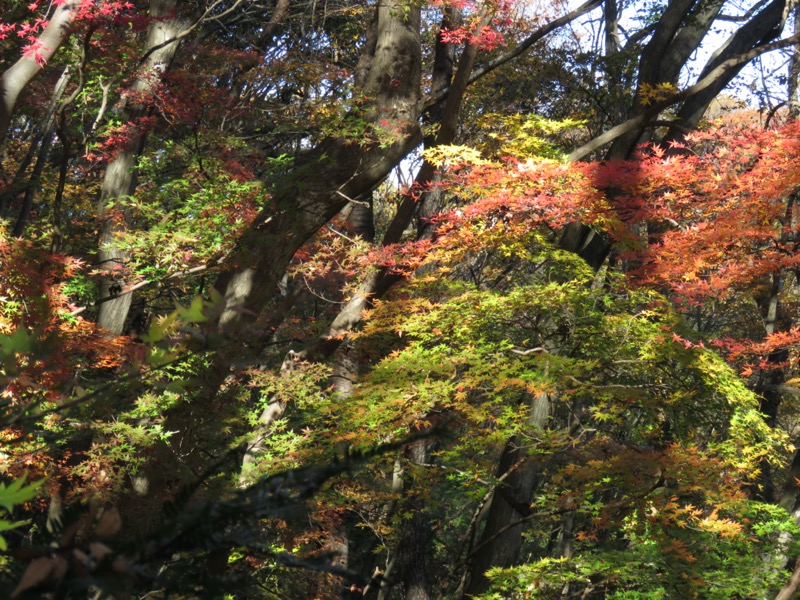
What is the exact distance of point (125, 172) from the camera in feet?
26.1

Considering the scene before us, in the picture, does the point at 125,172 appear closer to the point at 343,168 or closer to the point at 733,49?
the point at 343,168

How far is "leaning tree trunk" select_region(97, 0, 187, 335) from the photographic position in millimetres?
7266

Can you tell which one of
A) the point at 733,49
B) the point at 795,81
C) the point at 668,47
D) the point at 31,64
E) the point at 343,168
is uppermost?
the point at 795,81

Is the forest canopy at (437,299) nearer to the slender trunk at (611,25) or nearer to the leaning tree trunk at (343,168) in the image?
the leaning tree trunk at (343,168)

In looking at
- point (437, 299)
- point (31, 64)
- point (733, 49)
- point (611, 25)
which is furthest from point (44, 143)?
point (611, 25)

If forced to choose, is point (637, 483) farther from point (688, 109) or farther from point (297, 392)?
point (688, 109)

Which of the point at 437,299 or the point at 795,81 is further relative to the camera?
the point at 795,81

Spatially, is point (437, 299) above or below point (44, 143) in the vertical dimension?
below

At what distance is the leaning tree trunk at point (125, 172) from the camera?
727cm

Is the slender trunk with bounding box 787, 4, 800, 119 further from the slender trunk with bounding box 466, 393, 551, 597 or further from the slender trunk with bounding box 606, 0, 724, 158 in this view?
the slender trunk with bounding box 466, 393, 551, 597

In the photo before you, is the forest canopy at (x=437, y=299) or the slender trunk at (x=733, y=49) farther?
the slender trunk at (x=733, y=49)

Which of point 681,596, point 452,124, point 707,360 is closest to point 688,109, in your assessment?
point 452,124

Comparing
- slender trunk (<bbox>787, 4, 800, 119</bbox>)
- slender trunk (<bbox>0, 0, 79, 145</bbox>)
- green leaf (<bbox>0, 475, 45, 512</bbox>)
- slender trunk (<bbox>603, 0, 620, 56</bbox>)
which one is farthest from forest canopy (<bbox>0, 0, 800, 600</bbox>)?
green leaf (<bbox>0, 475, 45, 512</bbox>)

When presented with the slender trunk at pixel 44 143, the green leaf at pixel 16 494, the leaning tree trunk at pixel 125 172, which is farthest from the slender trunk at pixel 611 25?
the green leaf at pixel 16 494
